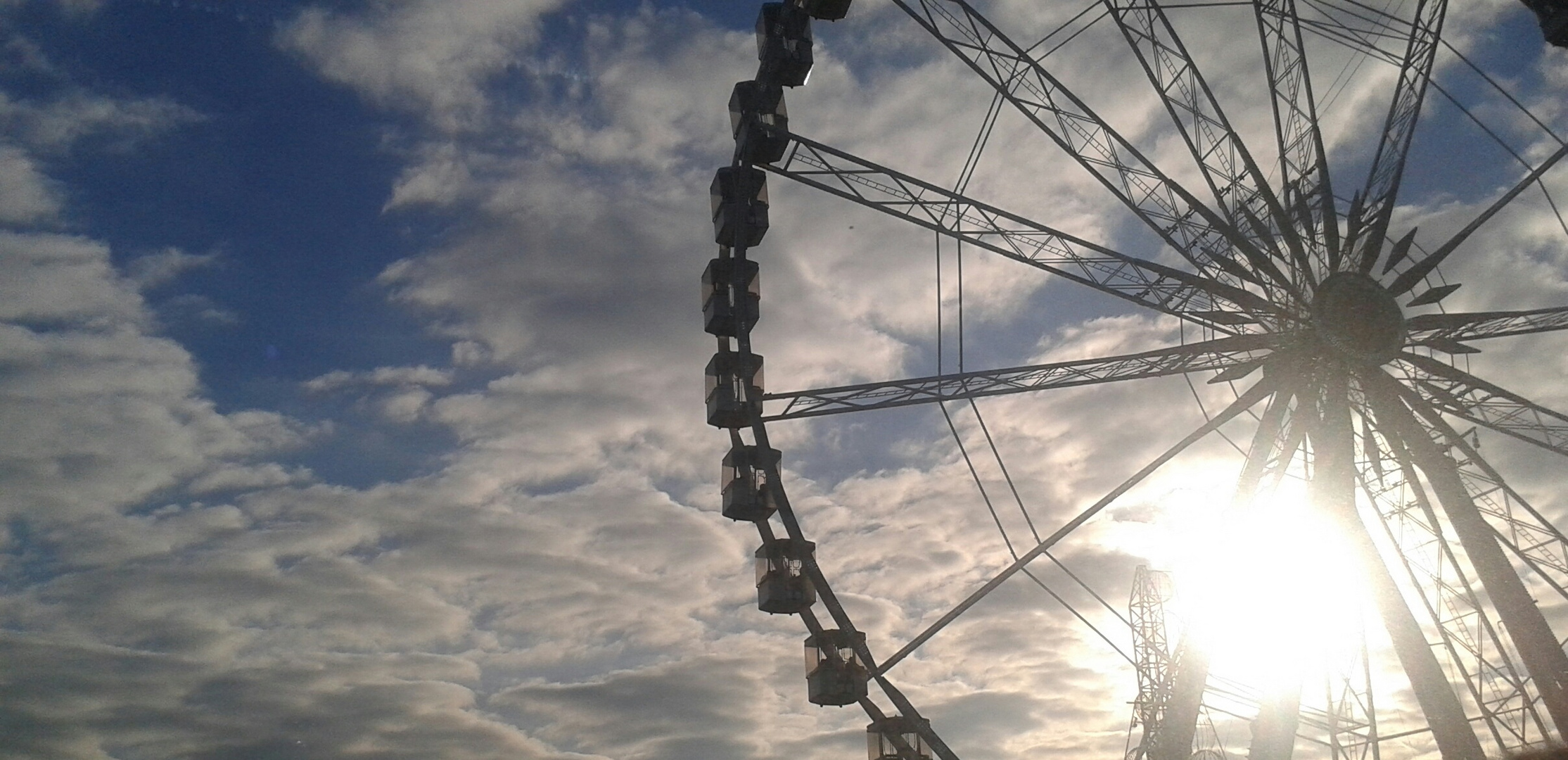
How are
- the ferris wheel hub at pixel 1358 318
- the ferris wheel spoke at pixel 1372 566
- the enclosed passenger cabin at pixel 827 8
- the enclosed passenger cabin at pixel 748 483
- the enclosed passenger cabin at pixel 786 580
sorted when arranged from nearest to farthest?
1. the ferris wheel spoke at pixel 1372 566
2. the ferris wheel hub at pixel 1358 318
3. the enclosed passenger cabin at pixel 786 580
4. the enclosed passenger cabin at pixel 748 483
5. the enclosed passenger cabin at pixel 827 8

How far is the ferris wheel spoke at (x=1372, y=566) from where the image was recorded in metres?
19.7

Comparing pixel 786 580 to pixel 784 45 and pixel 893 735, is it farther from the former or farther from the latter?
pixel 784 45

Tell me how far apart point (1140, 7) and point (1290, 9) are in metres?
3.36

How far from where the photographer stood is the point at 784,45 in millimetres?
25203

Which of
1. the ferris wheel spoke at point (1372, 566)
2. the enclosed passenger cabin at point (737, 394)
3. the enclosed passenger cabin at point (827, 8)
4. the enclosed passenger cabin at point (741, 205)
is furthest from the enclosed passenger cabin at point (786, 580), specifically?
the enclosed passenger cabin at point (827, 8)

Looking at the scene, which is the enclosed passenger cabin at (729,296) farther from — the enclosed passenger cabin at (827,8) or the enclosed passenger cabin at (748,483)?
the enclosed passenger cabin at (827,8)

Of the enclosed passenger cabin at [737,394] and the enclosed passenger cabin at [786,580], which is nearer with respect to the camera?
the enclosed passenger cabin at [786,580]

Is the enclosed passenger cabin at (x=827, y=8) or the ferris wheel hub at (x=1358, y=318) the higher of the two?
the enclosed passenger cabin at (x=827, y=8)

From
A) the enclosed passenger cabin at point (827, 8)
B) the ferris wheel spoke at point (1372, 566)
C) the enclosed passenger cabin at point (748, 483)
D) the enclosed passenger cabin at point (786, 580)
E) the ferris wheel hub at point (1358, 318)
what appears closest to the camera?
the ferris wheel spoke at point (1372, 566)

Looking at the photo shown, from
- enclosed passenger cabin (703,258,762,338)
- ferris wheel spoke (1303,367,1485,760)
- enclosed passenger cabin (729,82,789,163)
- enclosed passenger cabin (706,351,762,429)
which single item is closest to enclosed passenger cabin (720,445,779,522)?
enclosed passenger cabin (706,351,762,429)

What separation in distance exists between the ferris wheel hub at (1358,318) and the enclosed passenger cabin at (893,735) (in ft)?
35.3

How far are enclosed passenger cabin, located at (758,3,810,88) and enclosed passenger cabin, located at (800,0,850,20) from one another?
0.35 m

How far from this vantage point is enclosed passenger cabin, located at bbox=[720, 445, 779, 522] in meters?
23.6

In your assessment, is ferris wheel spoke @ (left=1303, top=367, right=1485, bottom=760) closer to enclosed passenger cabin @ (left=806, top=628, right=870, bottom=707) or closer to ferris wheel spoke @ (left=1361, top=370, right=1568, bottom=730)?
ferris wheel spoke @ (left=1361, top=370, right=1568, bottom=730)
